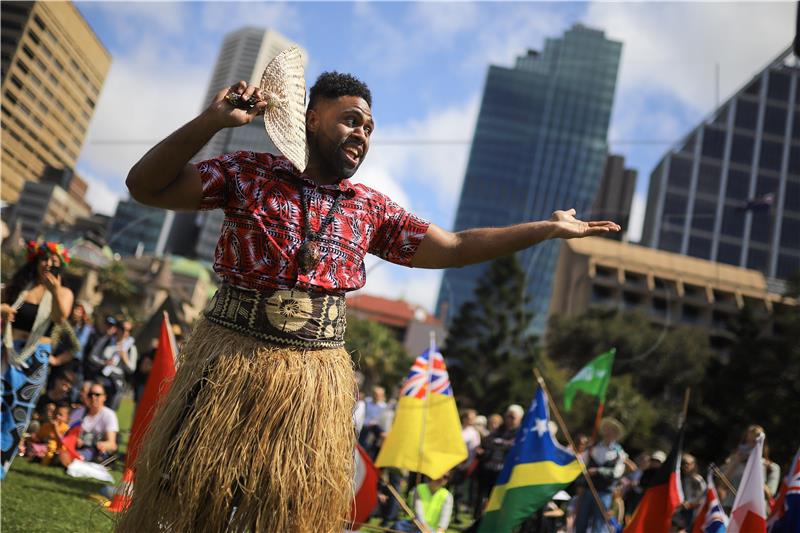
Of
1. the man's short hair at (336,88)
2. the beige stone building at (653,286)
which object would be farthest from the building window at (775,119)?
the man's short hair at (336,88)

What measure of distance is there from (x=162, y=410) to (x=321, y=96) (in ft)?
4.01

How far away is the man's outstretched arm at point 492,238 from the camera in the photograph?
2662 mm

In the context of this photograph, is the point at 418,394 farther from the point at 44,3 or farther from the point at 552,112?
the point at 552,112

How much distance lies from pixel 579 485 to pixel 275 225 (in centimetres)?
830

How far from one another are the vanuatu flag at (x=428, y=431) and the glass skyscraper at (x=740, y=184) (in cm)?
9272

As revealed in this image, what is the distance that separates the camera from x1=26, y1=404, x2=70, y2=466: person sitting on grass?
324 inches

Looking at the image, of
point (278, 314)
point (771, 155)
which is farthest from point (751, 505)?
point (771, 155)

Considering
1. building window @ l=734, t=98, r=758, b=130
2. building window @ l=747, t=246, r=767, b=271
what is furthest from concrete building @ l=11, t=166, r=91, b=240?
building window @ l=734, t=98, r=758, b=130

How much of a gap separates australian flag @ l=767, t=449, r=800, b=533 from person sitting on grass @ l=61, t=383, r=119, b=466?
21.8 feet

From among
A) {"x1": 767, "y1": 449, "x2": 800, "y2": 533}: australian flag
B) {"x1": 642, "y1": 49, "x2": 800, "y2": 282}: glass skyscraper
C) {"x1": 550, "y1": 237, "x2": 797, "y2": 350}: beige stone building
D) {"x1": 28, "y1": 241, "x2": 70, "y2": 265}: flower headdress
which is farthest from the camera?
{"x1": 642, "y1": 49, "x2": 800, "y2": 282}: glass skyscraper

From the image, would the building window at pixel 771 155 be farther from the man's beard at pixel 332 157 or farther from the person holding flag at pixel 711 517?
the man's beard at pixel 332 157

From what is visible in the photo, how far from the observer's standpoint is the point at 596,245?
7838 cm

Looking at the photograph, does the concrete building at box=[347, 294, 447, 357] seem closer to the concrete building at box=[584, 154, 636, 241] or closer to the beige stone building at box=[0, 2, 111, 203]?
the concrete building at box=[584, 154, 636, 241]

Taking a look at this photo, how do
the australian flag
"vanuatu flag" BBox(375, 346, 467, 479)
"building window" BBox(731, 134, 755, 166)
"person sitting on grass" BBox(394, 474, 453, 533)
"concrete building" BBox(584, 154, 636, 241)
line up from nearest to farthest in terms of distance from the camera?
the australian flag → "person sitting on grass" BBox(394, 474, 453, 533) → "vanuatu flag" BBox(375, 346, 467, 479) → "concrete building" BBox(584, 154, 636, 241) → "building window" BBox(731, 134, 755, 166)
